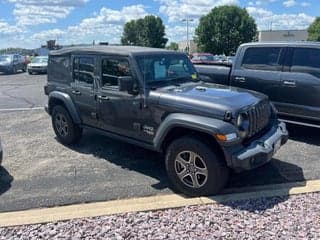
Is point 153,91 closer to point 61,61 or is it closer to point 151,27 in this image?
point 61,61

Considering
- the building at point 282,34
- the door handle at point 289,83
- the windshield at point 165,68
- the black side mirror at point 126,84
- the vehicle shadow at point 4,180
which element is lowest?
the vehicle shadow at point 4,180

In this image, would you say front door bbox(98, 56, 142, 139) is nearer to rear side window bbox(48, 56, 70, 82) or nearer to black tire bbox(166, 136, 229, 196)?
black tire bbox(166, 136, 229, 196)

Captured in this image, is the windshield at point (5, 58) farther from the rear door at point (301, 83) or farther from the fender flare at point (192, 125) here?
the fender flare at point (192, 125)

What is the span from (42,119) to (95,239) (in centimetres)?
628

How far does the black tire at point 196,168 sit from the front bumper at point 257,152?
0.68 ft

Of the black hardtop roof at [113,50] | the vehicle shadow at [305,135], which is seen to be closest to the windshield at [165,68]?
the black hardtop roof at [113,50]

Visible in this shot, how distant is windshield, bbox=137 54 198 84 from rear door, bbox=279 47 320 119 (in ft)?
6.65

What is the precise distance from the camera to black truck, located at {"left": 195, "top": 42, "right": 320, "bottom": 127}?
688 cm

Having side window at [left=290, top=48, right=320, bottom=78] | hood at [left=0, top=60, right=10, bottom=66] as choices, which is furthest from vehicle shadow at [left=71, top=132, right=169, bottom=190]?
hood at [left=0, top=60, right=10, bottom=66]

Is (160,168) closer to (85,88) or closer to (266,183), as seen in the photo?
(266,183)

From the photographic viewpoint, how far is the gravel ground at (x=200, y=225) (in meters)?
3.72

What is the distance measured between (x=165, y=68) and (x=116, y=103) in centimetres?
89

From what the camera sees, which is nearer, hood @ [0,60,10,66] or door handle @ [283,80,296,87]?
door handle @ [283,80,296,87]

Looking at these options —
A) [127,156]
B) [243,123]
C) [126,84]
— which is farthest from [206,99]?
[127,156]
